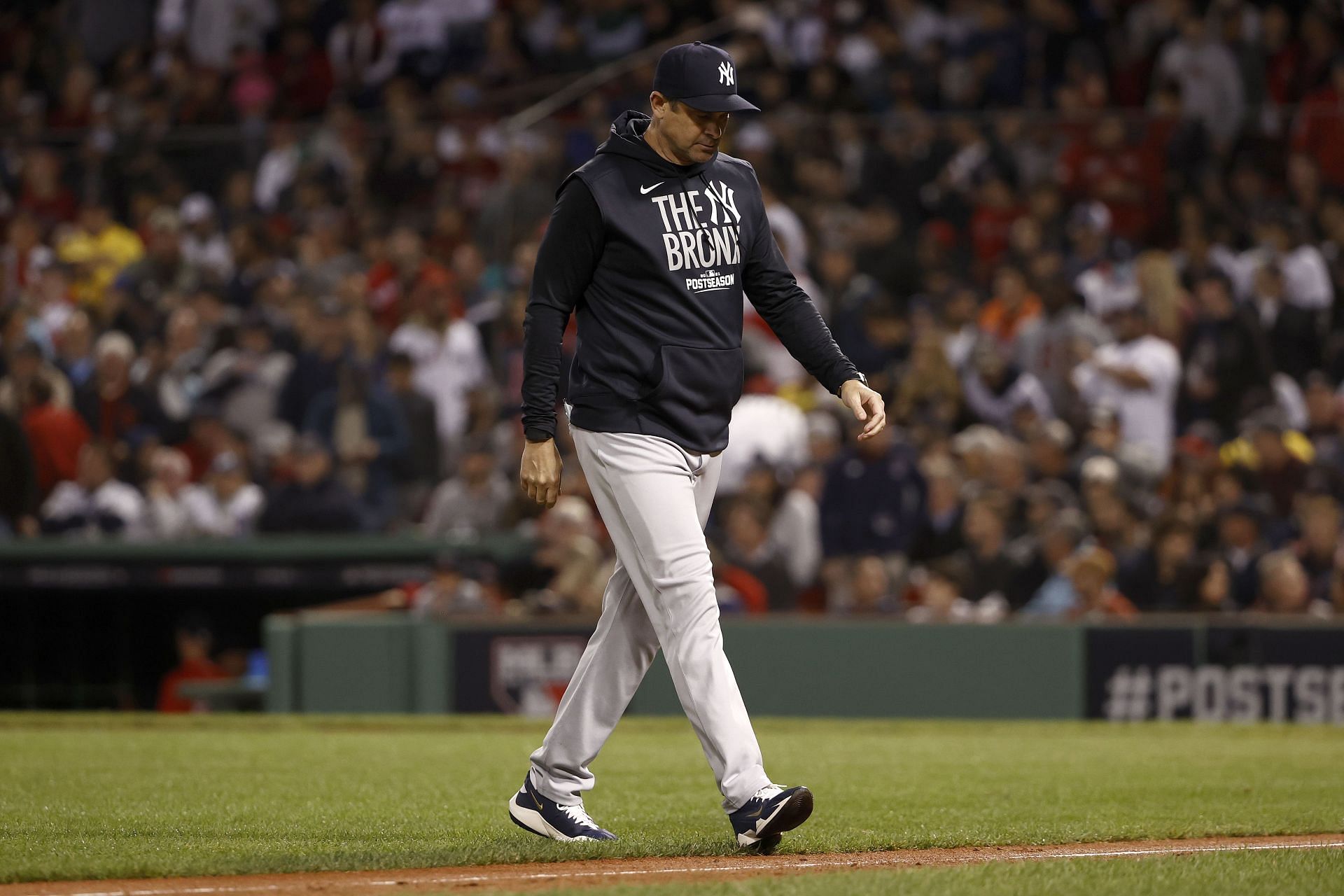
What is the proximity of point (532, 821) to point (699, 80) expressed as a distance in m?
2.07

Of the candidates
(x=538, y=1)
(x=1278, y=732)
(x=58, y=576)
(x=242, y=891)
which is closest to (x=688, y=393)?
(x=242, y=891)

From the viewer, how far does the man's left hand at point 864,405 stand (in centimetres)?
511

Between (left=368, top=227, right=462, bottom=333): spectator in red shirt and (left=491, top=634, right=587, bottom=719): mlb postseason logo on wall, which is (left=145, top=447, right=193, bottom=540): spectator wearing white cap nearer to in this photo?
(left=368, top=227, right=462, bottom=333): spectator in red shirt

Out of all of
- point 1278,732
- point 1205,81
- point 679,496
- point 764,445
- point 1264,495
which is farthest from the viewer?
point 1205,81

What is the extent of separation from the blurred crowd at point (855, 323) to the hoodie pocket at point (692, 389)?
6597mm

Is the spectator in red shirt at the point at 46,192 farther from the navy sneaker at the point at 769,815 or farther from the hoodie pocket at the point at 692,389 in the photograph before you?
the navy sneaker at the point at 769,815

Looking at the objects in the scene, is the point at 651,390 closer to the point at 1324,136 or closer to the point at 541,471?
the point at 541,471

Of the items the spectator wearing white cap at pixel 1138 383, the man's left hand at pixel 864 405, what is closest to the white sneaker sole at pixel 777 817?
the man's left hand at pixel 864 405

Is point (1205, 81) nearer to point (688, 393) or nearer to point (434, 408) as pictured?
point (434, 408)

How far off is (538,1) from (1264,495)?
10095 millimetres

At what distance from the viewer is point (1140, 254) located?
13.6 metres

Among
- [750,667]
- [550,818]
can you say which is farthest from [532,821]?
[750,667]

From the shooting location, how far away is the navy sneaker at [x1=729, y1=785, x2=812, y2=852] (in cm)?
482

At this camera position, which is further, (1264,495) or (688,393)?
(1264,495)
